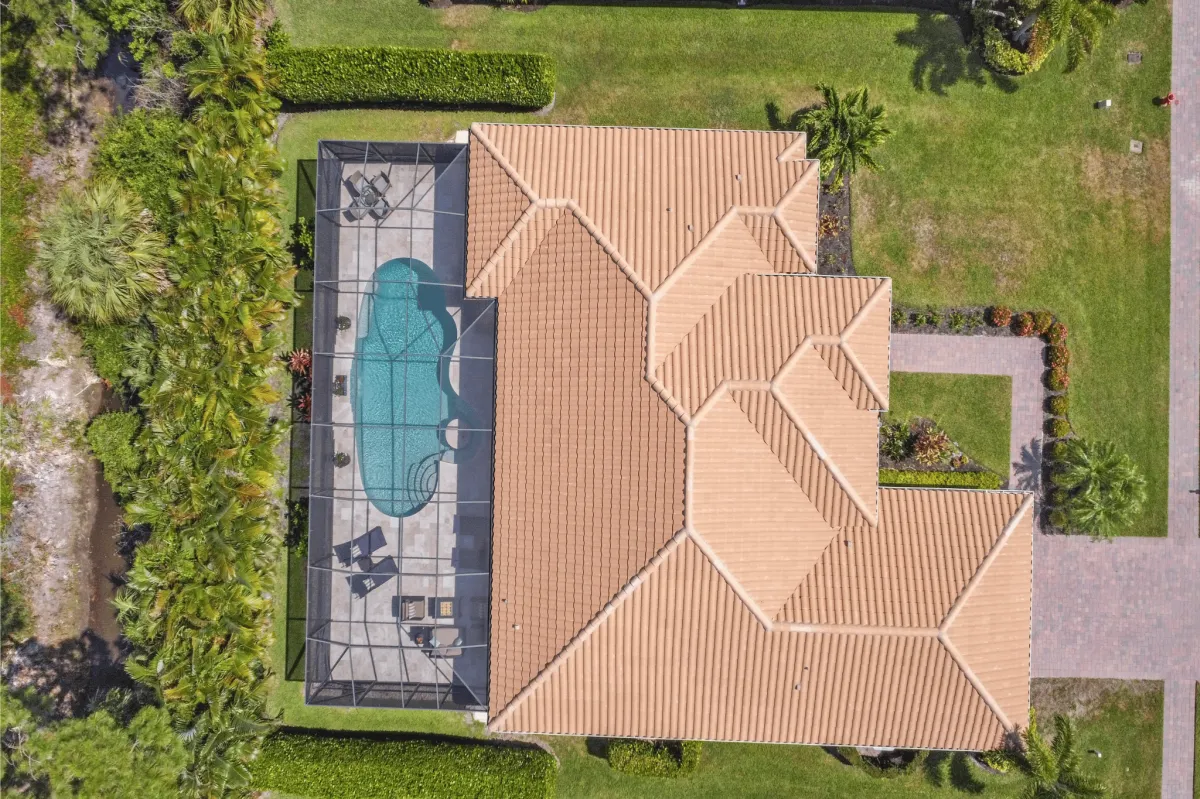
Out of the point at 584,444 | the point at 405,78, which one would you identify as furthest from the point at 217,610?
the point at 405,78

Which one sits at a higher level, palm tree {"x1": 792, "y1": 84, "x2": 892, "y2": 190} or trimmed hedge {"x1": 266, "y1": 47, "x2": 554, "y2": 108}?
trimmed hedge {"x1": 266, "y1": 47, "x2": 554, "y2": 108}

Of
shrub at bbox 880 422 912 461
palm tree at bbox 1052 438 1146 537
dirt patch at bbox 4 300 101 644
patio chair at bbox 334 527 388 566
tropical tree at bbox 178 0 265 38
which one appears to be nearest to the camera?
palm tree at bbox 1052 438 1146 537

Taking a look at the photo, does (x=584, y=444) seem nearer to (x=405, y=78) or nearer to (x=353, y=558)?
(x=353, y=558)

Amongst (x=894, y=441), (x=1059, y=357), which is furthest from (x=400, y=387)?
(x=1059, y=357)

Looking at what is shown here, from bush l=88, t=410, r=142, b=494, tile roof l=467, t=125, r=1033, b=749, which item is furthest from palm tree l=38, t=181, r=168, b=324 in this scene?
tile roof l=467, t=125, r=1033, b=749

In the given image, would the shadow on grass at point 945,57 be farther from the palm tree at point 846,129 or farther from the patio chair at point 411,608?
the patio chair at point 411,608

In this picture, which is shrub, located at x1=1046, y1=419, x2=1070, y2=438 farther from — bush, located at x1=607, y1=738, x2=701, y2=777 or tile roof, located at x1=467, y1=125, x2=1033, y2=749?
bush, located at x1=607, y1=738, x2=701, y2=777

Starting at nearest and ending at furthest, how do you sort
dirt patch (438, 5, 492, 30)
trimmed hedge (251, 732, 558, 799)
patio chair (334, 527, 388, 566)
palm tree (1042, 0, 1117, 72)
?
1. palm tree (1042, 0, 1117, 72)
2. patio chair (334, 527, 388, 566)
3. trimmed hedge (251, 732, 558, 799)
4. dirt patch (438, 5, 492, 30)
